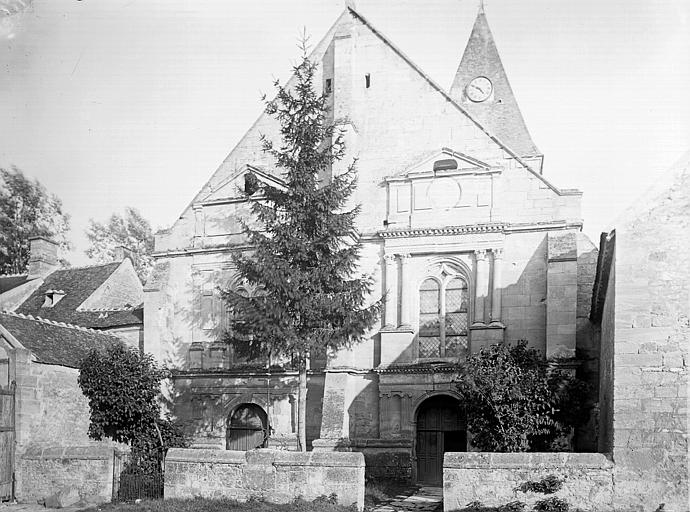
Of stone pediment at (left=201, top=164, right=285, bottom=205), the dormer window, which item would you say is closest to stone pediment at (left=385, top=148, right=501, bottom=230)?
stone pediment at (left=201, top=164, right=285, bottom=205)

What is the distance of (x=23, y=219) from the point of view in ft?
103

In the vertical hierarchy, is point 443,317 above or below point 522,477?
above

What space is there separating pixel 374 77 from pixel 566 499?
44.9 feet

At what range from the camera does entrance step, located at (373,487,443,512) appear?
1515 centimetres

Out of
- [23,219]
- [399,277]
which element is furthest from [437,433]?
[23,219]

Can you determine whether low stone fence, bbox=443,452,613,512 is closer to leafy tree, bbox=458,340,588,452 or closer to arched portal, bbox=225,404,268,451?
leafy tree, bbox=458,340,588,452

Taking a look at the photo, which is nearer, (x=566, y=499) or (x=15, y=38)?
(x=566, y=499)

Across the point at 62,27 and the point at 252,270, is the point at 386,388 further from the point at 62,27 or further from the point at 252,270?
the point at 62,27

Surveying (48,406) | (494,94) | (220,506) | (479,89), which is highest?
(479,89)

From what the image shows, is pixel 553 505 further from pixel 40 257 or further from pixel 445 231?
pixel 40 257

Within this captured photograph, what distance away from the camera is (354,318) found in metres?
17.1

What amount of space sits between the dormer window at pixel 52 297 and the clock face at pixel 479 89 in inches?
675

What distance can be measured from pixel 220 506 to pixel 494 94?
21.3m

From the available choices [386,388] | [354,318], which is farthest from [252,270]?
[386,388]
